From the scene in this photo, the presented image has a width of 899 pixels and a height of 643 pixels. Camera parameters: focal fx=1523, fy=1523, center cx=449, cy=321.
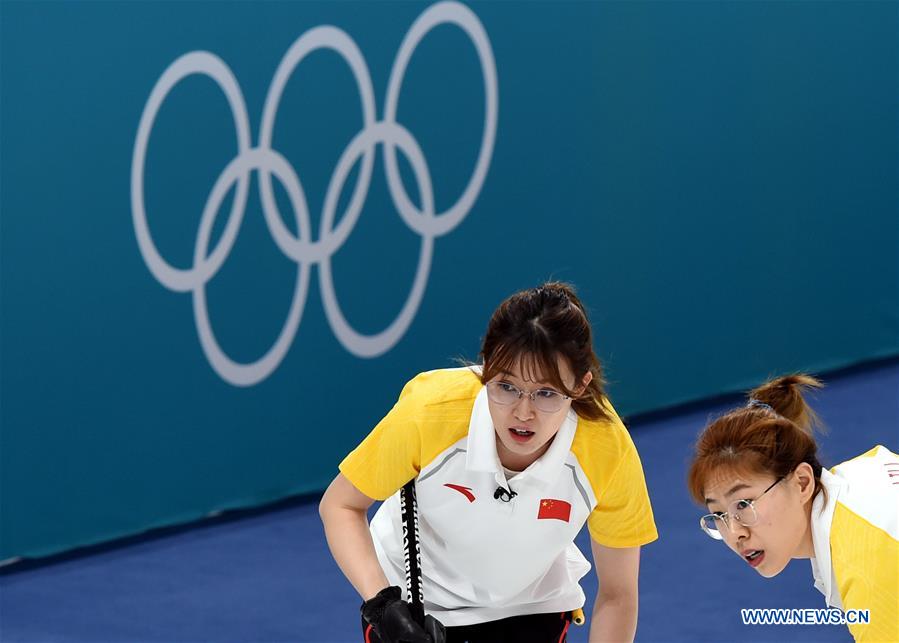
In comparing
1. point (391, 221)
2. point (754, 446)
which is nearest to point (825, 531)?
point (754, 446)

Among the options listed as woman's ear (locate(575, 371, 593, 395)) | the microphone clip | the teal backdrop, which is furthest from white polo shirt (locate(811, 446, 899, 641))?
the teal backdrop

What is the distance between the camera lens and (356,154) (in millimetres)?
6770

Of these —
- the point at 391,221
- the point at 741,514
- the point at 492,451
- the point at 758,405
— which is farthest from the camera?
the point at 391,221

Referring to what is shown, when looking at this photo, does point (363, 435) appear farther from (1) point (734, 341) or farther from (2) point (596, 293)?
(1) point (734, 341)

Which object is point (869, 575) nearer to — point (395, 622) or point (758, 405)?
point (758, 405)

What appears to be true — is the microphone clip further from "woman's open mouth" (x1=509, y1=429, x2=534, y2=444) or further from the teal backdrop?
the teal backdrop

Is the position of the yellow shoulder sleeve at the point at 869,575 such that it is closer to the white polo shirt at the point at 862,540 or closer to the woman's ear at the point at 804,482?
the white polo shirt at the point at 862,540

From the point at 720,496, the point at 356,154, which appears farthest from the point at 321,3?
the point at 720,496

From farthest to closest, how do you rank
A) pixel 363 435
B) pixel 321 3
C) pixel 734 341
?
pixel 734 341 → pixel 363 435 → pixel 321 3

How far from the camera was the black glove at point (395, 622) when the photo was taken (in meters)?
3.16

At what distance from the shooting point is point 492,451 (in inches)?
134

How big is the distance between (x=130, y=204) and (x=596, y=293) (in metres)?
2.72

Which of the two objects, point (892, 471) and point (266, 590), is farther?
point (266, 590)

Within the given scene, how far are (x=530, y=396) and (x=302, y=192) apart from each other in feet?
11.6
